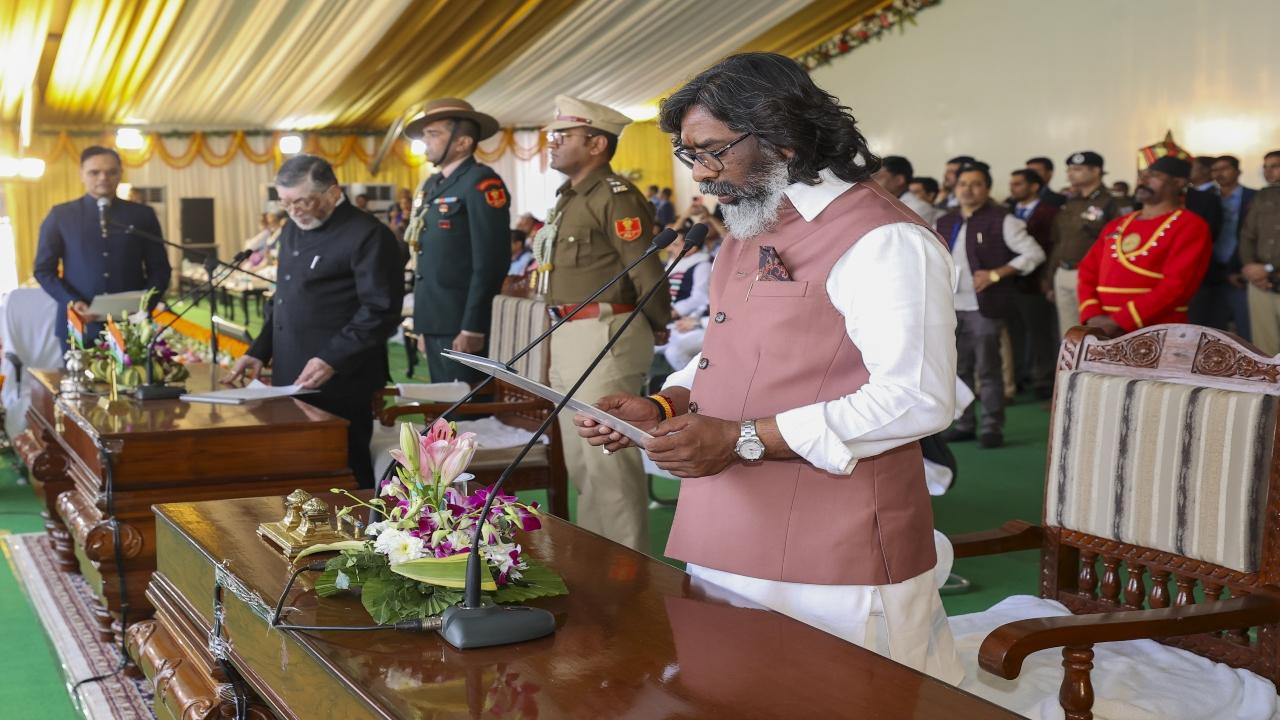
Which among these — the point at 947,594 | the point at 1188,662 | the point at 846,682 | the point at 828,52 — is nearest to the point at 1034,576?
the point at 947,594

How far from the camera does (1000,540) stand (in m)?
2.07

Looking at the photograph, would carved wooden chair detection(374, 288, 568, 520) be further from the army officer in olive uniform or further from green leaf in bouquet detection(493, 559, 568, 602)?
green leaf in bouquet detection(493, 559, 568, 602)

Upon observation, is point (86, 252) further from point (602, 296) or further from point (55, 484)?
point (602, 296)

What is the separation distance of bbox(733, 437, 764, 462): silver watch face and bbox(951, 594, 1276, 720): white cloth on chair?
451mm

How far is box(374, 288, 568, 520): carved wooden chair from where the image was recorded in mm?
3619

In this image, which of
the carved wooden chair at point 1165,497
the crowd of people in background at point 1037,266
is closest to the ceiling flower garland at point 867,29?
the crowd of people in background at point 1037,266

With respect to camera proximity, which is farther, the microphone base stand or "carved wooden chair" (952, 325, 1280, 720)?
"carved wooden chair" (952, 325, 1280, 720)

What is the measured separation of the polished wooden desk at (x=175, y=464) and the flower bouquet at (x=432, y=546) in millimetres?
1528

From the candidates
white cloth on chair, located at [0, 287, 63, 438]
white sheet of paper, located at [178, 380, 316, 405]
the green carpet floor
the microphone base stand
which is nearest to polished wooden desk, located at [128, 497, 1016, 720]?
the microphone base stand

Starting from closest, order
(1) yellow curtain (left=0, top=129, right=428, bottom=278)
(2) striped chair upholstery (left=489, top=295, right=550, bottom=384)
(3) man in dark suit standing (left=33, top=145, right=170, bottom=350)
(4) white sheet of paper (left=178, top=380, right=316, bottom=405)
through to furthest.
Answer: (4) white sheet of paper (left=178, top=380, right=316, bottom=405) < (2) striped chair upholstery (left=489, top=295, right=550, bottom=384) < (3) man in dark suit standing (left=33, top=145, right=170, bottom=350) < (1) yellow curtain (left=0, top=129, right=428, bottom=278)

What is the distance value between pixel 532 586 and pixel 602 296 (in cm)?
217

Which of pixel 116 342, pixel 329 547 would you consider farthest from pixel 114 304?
pixel 329 547

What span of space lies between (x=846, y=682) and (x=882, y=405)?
1.20 ft

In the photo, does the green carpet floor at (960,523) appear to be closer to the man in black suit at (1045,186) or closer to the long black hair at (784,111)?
the man in black suit at (1045,186)
